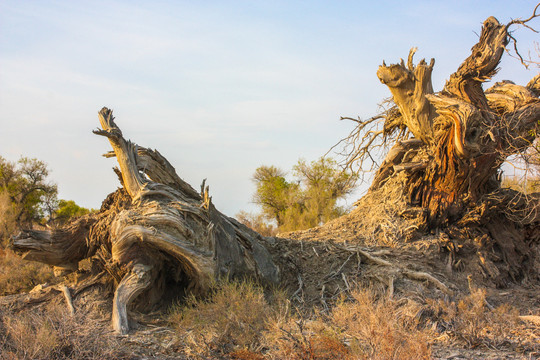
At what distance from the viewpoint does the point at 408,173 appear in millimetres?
11031

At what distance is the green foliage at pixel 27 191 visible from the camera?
21562 mm

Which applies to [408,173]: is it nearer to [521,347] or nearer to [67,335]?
[521,347]

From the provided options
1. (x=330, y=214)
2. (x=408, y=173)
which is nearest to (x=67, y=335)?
(x=408, y=173)

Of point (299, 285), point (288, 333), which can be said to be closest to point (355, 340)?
point (288, 333)

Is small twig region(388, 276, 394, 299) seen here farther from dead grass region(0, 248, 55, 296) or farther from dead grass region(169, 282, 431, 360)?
dead grass region(0, 248, 55, 296)

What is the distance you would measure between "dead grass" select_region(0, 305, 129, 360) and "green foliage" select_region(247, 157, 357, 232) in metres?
16.1

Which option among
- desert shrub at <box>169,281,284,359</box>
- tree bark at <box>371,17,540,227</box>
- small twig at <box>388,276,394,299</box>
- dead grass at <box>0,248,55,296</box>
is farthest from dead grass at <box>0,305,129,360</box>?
tree bark at <box>371,17,540,227</box>

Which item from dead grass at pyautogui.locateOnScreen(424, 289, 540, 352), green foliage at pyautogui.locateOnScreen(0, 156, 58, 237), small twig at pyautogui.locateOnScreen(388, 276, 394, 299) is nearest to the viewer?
dead grass at pyautogui.locateOnScreen(424, 289, 540, 352)

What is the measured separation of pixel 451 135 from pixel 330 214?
42.9ft

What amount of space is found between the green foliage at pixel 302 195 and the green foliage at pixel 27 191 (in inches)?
410

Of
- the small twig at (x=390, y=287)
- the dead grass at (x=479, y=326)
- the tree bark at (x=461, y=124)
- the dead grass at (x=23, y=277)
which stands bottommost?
the dead grass at (x=479, y=326)

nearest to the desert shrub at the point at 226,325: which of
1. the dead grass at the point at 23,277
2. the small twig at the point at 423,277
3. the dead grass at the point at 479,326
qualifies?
the dead grass at the point at 479,326

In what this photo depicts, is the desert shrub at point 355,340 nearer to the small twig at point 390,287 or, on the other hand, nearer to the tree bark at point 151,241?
the small twig at point 390,287

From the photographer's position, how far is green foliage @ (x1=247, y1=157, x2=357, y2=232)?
75.4 ft
